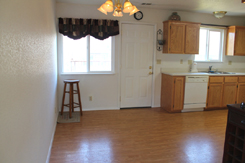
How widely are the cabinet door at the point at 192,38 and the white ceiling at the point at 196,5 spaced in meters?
0.42

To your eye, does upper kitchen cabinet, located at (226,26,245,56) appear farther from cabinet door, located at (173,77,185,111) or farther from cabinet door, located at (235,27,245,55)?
cabinet door, located at (173,77,185,111)

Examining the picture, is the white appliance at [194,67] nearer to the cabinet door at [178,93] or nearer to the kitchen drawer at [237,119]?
the cabinet door at [178,93]

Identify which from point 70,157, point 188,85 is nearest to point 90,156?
point 70,157

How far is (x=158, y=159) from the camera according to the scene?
2.51 meters

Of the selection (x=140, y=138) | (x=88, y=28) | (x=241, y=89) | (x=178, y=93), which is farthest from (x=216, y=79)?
(x=88, y=28)

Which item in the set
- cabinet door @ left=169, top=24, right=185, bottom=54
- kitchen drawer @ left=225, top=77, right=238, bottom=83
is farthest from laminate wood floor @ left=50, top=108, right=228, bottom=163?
cabinet door @ left=169, top=24, right=185, bottom=54

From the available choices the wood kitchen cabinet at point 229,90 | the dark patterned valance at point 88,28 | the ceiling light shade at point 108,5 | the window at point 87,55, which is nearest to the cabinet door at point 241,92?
the wood kitchen cabinet at point 229,90

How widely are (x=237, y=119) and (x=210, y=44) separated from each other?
3.77 meters

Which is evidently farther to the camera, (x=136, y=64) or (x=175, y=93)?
(x=136, y=64)

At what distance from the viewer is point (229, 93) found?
486 centimetres

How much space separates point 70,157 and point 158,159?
1150mm

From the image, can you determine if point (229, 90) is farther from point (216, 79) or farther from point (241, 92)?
point (216, 79)

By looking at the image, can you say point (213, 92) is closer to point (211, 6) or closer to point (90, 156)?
point (211, 6)

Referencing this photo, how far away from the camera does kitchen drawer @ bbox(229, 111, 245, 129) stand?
6.40 feet
